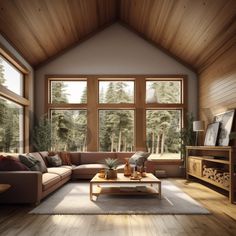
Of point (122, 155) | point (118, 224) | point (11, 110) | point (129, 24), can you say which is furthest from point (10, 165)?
point (129, 24)

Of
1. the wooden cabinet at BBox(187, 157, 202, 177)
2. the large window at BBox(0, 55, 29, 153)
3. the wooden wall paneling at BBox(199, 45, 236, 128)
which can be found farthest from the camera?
the wooden cabinet at BBox(187, 157, 202, 177)

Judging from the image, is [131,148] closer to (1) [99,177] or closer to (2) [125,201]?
(1) [99,177]

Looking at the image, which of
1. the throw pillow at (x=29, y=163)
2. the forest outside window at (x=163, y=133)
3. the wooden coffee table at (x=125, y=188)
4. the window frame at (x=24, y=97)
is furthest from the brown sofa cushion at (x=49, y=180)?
the forest outside window at (x=163, y=133)

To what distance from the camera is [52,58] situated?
8609mm

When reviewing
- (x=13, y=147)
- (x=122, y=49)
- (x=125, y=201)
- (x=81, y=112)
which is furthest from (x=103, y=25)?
(x=125, y=201)

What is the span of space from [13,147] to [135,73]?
4023 mm

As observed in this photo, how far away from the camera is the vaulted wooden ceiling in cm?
565

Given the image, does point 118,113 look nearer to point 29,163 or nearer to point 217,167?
point 217,167

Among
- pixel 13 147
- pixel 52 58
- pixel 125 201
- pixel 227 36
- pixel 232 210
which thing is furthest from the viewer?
pixel 52 58

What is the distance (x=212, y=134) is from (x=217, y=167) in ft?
3.11

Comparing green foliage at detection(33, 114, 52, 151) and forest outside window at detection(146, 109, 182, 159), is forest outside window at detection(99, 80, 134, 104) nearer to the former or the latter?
forest outside window at detection(146, 109, 182, 159)

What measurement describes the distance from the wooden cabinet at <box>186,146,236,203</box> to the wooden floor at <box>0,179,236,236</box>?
0.81 metres

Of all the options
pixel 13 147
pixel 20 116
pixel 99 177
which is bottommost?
pixel 99 177

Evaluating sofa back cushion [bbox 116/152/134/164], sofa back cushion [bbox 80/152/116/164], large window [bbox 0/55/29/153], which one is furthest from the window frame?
sofa back cushion [bbox 116/152/134/164]
